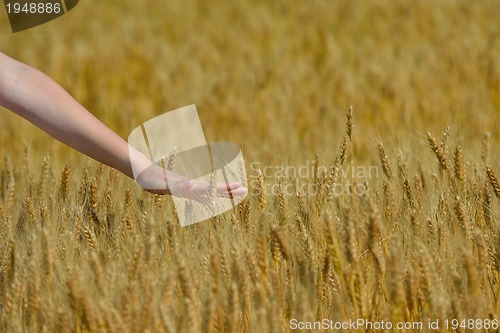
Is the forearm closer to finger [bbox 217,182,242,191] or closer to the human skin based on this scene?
the human skin

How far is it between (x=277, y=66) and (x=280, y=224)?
10.7 ft

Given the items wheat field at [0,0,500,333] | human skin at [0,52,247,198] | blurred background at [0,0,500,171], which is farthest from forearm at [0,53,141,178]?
Answer: blurred background at [0,0,500,171]

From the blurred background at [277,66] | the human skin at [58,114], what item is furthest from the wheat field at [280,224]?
the human skin at [58,114]

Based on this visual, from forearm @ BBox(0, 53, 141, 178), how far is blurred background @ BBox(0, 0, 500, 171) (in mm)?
1441

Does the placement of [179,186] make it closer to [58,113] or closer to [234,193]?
[234,193]

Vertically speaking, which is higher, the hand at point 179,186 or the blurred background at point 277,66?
the blurred background at point 277,66

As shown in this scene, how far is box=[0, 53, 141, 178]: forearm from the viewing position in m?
1.42

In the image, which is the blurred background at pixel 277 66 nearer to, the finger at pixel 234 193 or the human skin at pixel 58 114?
the finger at pixel 234 193

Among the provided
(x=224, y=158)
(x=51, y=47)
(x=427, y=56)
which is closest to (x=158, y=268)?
(x=224, y=158)

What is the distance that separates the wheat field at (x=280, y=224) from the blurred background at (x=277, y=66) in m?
0.02

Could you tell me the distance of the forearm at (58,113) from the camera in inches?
56.0

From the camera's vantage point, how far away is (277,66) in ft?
15.3

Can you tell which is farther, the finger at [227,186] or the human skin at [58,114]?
the finger at [227,186]

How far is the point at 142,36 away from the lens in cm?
541
